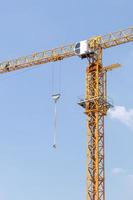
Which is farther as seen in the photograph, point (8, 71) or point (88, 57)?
point (8, 71)

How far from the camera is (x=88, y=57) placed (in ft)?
227

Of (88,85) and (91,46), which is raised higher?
(91,46)

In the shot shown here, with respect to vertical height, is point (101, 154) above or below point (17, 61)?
below

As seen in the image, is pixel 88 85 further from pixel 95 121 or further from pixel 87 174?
pixel 87 174

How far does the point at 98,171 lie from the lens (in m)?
63.1

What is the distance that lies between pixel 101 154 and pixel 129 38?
14385 mm

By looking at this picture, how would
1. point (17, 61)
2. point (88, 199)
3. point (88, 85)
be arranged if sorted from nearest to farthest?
point (88, 199) < point (88, 85) < point (17, 61)

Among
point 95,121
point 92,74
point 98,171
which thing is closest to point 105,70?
point 92,74

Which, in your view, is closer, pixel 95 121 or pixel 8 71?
pixel 95 121

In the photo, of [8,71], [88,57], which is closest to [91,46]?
[88,57]

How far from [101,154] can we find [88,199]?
531 centimetres

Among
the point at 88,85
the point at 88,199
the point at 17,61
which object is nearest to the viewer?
the point at 88,199

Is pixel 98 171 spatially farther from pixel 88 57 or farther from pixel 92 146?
pixel 88 57

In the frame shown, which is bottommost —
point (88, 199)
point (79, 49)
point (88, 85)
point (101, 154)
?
point (88, 199)
